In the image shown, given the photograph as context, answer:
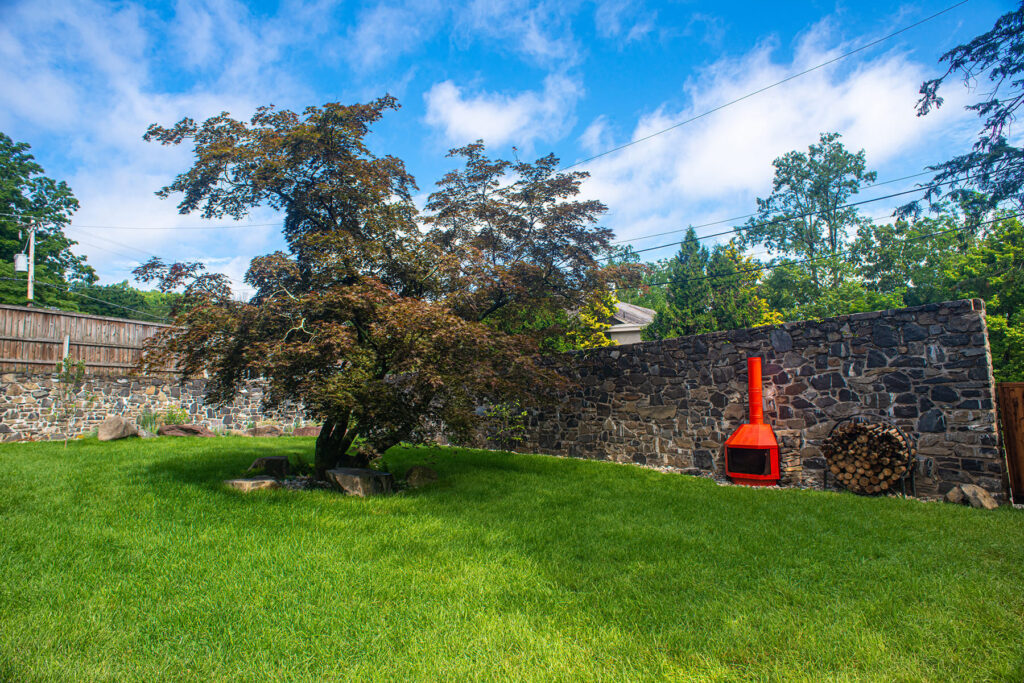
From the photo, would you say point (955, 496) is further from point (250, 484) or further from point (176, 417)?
point (176, 417)

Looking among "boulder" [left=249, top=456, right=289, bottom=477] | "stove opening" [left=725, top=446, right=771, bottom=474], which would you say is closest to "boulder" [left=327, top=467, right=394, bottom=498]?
"boulder" [left=249, top=456, right=289, bottom=477]

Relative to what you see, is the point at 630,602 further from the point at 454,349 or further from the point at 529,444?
Result: the point at 529,444

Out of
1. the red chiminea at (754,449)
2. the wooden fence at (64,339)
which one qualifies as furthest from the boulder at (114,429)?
the red chiminea at (754,449)

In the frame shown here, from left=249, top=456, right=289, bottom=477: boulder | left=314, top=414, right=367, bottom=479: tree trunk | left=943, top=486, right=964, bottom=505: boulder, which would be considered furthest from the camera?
left=249, top=456, right=289, bottom=477: boulder

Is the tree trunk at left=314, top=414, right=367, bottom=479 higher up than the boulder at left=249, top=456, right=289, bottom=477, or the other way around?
the tree trunk at left=314, top=414, right=367, bottom=479

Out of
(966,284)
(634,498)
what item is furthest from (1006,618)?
(966,284)

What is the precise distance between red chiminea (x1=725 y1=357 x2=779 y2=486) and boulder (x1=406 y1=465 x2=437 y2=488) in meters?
4.46

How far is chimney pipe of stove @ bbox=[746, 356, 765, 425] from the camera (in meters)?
7.59

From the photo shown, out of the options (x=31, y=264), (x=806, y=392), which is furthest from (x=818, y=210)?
(x=31, y=264)

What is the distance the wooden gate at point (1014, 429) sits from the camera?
240 inches

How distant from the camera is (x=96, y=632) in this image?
9.23ft

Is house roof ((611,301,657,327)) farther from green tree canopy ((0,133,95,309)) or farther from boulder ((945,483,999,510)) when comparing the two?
green tree canopy ((0,133,95,309))

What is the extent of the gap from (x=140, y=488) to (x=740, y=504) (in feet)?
24.1

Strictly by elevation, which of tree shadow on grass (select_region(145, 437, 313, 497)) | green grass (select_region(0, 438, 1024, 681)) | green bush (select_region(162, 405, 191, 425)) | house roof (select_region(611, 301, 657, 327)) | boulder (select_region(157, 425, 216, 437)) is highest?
house roof (select_region(611, 301, 657, 327))
